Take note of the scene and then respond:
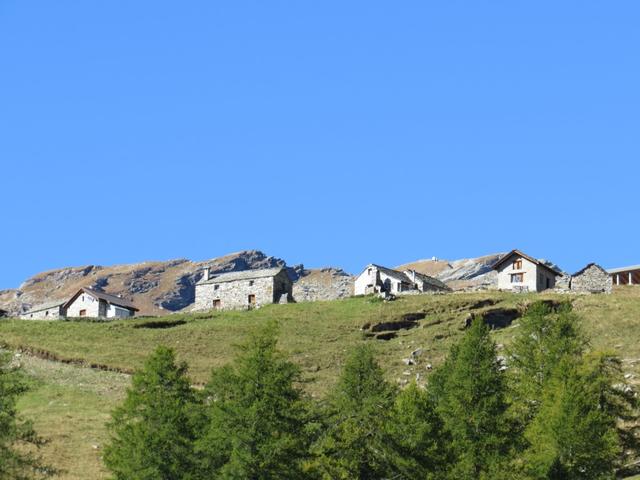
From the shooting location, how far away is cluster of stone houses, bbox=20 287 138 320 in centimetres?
14375

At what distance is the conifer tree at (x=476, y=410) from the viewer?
191ft

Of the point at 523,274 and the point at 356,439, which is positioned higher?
the point at 523,274

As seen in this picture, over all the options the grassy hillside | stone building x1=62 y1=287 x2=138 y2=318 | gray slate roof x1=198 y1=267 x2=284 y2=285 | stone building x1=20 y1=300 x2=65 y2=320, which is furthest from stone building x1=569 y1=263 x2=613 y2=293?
stone building x1=20 y1=300 x2=65 y2=320

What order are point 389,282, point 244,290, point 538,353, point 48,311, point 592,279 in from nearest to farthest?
point 538,353 < point 592,279 < point 244,290 < point 389,282 < point 48,311

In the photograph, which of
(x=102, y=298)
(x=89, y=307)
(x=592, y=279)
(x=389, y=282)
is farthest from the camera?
(x=102, y=298)

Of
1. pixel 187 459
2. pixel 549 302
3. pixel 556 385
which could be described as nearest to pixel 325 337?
pixel 549 302

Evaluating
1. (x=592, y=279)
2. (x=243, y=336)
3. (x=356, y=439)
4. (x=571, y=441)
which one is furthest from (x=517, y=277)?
(x=356, y=439)

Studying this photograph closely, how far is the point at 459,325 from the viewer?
111 m

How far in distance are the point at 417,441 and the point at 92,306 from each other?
92736 millimetres

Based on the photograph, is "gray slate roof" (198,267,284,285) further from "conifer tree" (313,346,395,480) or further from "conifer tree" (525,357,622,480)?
"conifer tree" (313,346,395,480)

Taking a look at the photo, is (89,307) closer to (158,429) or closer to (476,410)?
(476,410)

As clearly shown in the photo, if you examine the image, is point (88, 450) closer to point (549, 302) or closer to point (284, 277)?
point (549, 302)

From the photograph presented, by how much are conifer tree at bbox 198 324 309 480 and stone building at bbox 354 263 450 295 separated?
3284 inches

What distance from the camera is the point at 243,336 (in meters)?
113
